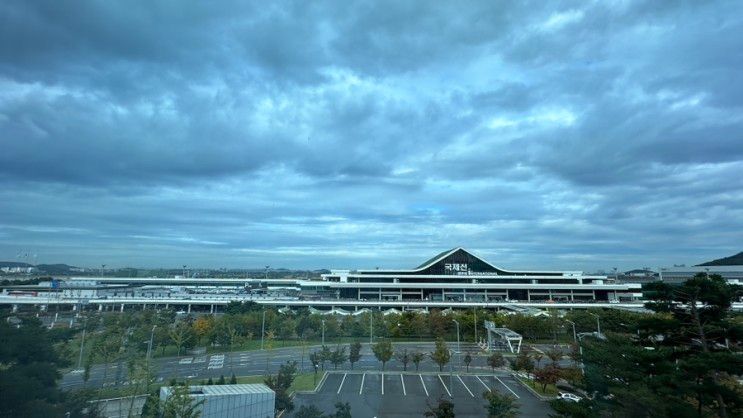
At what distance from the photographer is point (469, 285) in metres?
47.8

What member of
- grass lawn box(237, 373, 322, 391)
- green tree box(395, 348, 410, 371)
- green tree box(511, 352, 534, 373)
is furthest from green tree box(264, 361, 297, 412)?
green tree box(511, 352, 534, 373)

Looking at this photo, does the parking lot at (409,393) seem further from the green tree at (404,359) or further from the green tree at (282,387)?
the green tree at (282,387)

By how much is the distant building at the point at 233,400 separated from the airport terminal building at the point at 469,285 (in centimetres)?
3692

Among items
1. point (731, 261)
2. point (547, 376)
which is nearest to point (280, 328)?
point (547, 376)

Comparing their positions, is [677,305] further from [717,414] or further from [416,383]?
[416,383]

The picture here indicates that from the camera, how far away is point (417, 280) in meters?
49.2

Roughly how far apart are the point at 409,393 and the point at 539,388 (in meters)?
6.05

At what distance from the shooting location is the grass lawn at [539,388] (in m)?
17.1

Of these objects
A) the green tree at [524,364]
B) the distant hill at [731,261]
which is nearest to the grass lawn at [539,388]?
the green tree at [524,364]

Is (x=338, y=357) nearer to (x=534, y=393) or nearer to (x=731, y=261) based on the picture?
(x=534, y=393)

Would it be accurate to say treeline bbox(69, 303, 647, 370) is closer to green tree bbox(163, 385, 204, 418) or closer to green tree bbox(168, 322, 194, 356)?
green tree bbox(168, 322, 194, 356)

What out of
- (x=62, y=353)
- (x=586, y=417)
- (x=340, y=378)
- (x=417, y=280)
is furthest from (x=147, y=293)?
(x=586, y=417)

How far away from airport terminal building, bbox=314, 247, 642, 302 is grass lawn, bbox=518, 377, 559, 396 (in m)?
28.6

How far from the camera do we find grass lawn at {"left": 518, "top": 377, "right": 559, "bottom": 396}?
17141 millimetres
